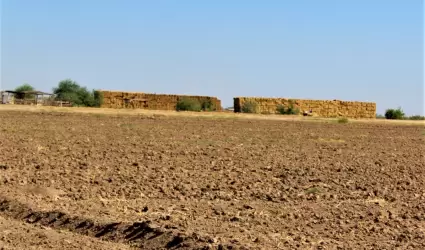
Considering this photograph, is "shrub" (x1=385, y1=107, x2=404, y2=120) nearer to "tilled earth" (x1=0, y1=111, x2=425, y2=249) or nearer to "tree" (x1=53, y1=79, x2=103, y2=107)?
"tree" (x1=53, y1=79, x2=103, y2=107)

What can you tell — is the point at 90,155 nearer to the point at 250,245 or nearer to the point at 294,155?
the point at 294,155

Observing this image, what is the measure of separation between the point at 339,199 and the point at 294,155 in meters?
7.12

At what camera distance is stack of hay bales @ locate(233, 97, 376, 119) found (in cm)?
6388

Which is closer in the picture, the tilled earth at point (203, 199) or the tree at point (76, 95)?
the tilled earth at point (203, 199)

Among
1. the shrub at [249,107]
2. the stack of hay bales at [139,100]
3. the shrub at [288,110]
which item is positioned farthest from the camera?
the shrub at [288,110]

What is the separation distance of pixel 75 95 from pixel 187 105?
1084 centimetres

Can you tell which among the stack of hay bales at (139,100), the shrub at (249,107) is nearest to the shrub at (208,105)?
the stack of hay bales at (139,100)

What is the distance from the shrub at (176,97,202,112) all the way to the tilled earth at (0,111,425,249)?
138 feet

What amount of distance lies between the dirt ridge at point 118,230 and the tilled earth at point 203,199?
13mm

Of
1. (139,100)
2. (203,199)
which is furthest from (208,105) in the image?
(203,199)

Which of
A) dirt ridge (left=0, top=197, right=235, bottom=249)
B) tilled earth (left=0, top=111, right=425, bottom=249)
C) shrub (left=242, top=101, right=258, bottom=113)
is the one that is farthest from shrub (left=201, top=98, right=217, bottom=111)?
dirt ridge (left=0, top=197, right=235, bottom=249)

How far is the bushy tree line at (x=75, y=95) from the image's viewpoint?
62438 millimetres

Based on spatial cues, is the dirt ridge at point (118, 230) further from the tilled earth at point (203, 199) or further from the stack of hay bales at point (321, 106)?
the stack of hay bales at point (321, 106)

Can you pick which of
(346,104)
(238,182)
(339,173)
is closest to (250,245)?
(238,182)
